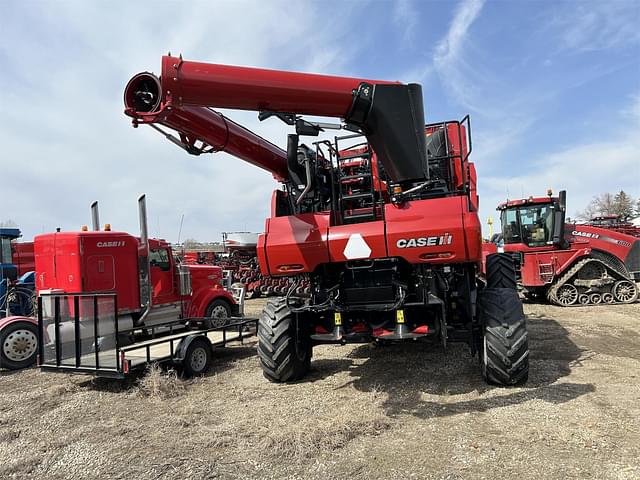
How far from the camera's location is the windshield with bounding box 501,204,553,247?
13.5 metres

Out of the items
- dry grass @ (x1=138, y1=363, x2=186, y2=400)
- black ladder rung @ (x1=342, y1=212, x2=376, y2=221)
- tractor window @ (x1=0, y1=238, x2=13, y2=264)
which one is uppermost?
tractor window @ (x1=0, y1=238, x2=13, y2=264)

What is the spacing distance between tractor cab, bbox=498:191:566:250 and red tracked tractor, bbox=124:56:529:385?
8.82m

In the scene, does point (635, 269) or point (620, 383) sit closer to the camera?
point (620, 383)

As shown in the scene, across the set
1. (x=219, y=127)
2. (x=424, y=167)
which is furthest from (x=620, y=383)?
(x=219, y=127)

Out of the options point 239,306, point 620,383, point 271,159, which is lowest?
point 620,383

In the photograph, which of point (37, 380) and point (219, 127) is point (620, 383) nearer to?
point (219, 127)

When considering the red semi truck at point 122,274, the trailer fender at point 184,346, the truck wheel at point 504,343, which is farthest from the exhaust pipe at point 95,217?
the truck wheel at point 504,343

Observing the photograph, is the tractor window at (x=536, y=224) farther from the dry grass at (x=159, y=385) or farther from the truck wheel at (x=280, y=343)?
the dry grass at (x=159, y=385)

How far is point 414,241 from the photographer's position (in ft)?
15.8

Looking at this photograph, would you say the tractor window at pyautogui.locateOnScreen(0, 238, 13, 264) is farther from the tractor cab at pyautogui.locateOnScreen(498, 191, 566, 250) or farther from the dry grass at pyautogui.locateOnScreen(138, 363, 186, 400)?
the tractor cab at pyautogui.locateOnScreen(498, 191, 566, 250)

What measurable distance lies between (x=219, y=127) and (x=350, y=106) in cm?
167

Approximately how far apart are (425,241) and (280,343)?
7.12ft

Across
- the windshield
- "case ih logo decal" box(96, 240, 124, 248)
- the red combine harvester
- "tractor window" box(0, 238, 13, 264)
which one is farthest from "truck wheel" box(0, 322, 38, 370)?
the windshield

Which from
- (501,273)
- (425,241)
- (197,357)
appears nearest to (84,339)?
(197,357)
